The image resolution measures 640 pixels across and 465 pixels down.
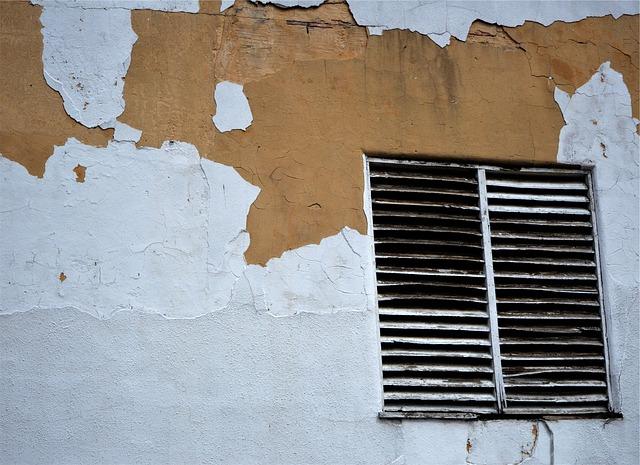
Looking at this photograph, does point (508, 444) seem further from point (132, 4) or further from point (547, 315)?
point (132, 4)

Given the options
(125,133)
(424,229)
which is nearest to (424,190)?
(424,229)

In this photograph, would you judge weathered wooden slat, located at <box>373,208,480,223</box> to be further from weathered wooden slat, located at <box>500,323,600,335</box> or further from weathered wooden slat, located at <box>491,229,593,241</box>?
weathered wooden slat, located at <box>500,323,600,335</box>

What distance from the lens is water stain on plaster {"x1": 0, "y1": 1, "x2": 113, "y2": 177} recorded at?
212 inches

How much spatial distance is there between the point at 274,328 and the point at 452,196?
135 cm

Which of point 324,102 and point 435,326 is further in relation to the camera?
point 324,102

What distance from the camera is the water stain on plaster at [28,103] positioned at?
5.38 m

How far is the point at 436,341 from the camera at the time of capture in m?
5.63

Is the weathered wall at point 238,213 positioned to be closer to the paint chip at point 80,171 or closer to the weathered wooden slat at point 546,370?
the paint chip at point 80,171

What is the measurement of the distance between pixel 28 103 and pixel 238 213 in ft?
4.19

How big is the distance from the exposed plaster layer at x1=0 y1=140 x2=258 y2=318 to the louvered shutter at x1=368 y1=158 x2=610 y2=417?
3.02ft

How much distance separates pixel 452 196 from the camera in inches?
232

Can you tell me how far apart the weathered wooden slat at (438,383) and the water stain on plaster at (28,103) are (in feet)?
6.76

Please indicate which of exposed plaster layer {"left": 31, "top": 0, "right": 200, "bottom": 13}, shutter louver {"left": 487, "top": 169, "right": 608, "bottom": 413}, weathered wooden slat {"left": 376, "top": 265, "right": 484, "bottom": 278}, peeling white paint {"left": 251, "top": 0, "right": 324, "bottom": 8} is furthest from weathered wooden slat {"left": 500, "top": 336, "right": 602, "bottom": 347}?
exposed plaster layer {"left": 31, "top": 0, "right": 200, "bottom": 13}

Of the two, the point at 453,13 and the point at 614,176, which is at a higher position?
the point at 453,13
